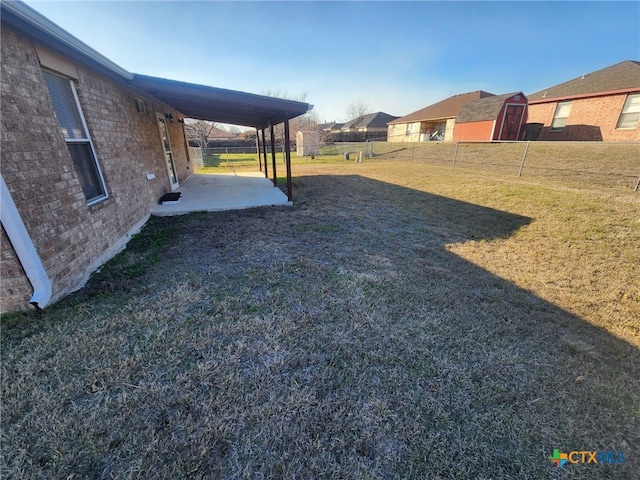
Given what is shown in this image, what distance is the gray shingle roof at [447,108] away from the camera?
24.7 metres

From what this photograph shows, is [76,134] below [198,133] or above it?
below

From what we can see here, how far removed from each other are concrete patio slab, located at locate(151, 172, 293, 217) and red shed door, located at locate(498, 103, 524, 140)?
17.6m

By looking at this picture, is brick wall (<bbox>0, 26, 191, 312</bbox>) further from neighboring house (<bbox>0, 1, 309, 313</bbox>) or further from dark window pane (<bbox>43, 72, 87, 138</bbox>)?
dark window pane (<bbox>43, 72, 87, 138</bbox>)

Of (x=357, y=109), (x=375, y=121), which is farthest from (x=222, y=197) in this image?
(x=357, y=109)

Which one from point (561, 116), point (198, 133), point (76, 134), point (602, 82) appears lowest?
point (76, 134)

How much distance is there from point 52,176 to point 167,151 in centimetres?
621

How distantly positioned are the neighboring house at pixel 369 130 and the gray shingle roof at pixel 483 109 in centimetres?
1838

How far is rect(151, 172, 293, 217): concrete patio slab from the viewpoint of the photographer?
6.21 metres

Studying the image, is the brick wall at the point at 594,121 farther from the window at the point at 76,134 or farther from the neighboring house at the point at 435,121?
the window at the point at 76,134

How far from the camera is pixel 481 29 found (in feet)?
31.0

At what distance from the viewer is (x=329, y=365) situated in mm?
2100

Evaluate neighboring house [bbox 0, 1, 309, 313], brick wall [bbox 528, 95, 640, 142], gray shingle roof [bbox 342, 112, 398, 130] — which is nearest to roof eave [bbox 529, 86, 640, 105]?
brick wall [bbox 528, 95, 640, 142]

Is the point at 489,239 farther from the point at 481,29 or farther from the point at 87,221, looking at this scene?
the point at 481,29

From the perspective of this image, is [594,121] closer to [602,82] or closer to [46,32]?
[602,82]
